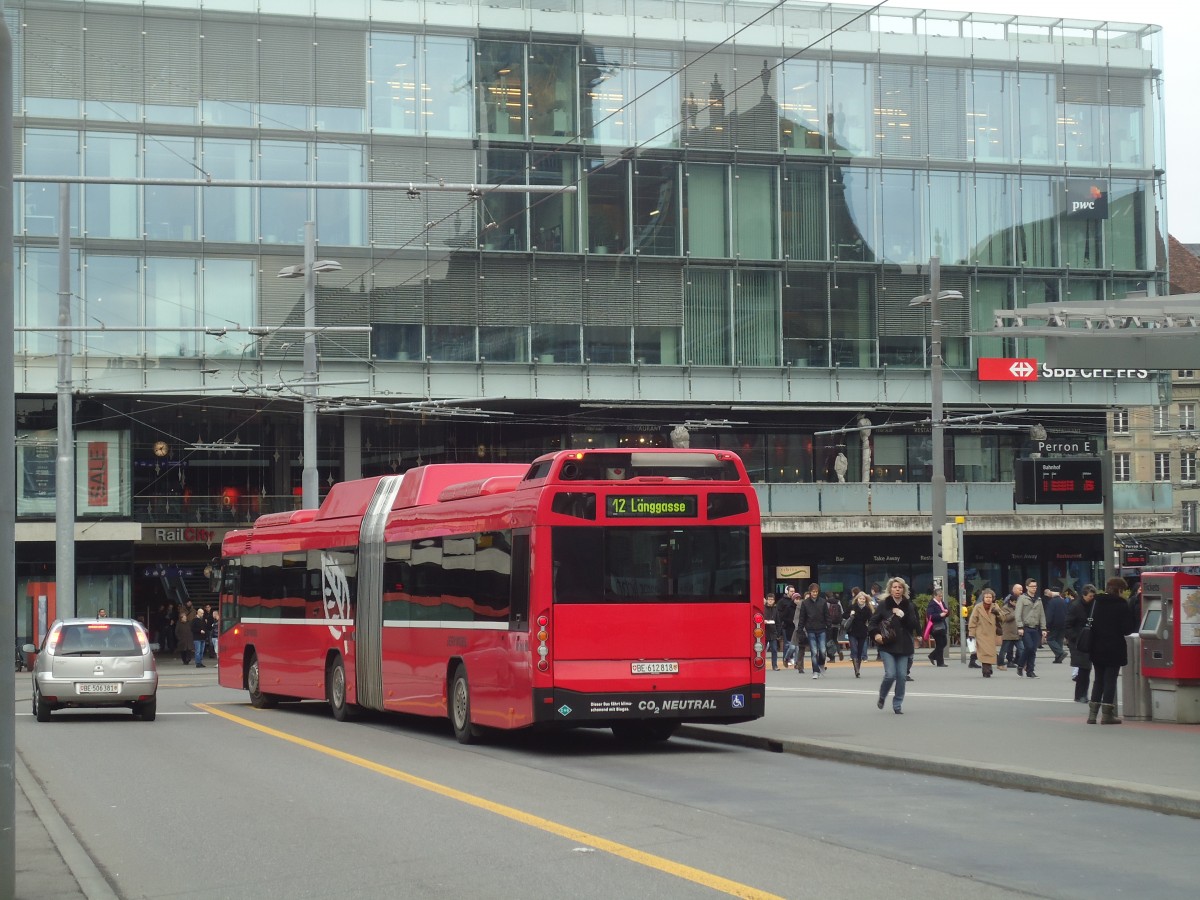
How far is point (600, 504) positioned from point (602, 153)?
36214 millimetres

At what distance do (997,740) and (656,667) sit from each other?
352 cm

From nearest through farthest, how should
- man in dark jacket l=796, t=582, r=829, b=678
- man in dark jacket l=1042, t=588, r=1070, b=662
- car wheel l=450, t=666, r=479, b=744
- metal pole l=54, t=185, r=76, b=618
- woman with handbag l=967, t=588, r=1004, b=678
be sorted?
car wheel l=450, t=666, r=479, b=744, woman with handbag l=967, t=588, r=1004, b=678, man in dark jacket l=1042, t=588, r=1070, b=662, man in dark jacket l=796, t=582, r=829, b=678, metal pole l=54, t=185, r=76, b=618

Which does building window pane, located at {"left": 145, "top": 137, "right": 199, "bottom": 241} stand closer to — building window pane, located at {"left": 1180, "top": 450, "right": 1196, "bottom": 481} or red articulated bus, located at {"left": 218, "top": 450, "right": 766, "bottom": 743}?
red articulated bus, located at {"left": 218, "top": 450, "right": 766, "bottom": 743}

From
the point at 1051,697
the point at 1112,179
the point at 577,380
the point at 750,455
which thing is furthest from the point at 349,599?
the point at 1112,179

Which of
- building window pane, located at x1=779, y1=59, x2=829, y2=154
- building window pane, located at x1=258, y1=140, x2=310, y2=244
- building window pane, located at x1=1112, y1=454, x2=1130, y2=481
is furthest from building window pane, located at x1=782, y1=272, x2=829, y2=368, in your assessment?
building window pane, located at x1=1112, y1=454, x2=1130, y2=481

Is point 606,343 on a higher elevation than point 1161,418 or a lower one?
lower

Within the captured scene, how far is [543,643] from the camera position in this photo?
1653cm

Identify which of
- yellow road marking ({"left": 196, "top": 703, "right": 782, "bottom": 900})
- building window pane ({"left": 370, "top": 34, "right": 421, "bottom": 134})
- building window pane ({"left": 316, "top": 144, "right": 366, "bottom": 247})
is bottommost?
yellow road marking ({"left": 196, "top": 703, "right": 782, "bottom": 900})

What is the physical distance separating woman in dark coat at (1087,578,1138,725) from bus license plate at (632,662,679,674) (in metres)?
4.82

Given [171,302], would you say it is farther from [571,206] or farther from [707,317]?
[707,317]

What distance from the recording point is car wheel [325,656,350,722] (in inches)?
912

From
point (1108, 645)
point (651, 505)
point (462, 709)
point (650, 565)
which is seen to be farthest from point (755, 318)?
point (650, 565)

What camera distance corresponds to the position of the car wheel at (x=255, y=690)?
26.9 m

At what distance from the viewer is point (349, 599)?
2291 centimetres
